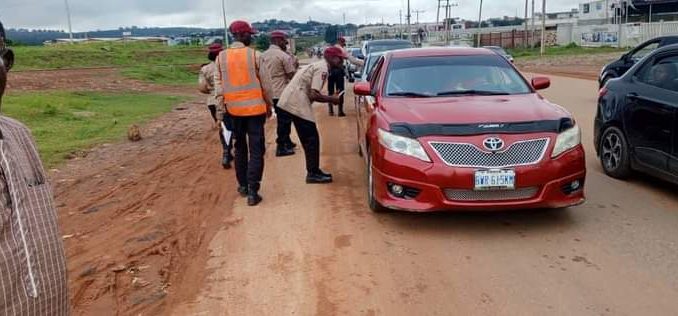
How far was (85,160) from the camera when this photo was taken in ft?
33.7

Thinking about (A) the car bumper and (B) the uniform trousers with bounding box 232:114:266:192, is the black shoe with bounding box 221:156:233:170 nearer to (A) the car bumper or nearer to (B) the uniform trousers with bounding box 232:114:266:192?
(B) the uniform trousers with bounding box 232:114:266:192

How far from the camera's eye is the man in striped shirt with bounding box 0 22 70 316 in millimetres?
1787

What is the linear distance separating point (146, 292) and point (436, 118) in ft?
8.99

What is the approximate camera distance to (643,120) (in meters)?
7.02

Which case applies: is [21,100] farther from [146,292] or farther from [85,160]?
[146,292]

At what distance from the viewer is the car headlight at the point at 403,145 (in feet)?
18.5

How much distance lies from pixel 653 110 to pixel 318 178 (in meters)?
3.60

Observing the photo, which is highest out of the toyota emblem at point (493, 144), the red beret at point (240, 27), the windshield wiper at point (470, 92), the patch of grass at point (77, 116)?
the red beret at point (240, 27)

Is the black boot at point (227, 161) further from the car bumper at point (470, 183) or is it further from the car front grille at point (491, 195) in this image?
the car front grille at point (491, 195)

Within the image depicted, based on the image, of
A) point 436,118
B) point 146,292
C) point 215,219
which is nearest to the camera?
point 146,292

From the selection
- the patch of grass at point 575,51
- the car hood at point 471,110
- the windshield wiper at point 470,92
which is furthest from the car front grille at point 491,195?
the patch of grass at point 575,51

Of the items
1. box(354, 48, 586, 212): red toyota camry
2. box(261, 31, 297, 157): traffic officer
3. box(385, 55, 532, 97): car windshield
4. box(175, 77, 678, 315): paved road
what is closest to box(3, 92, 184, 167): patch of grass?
box(261, 31, 297, 157): traffic officer

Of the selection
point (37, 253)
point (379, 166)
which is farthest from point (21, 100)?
point (37, 253)

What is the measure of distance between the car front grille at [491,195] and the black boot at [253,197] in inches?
86.9
